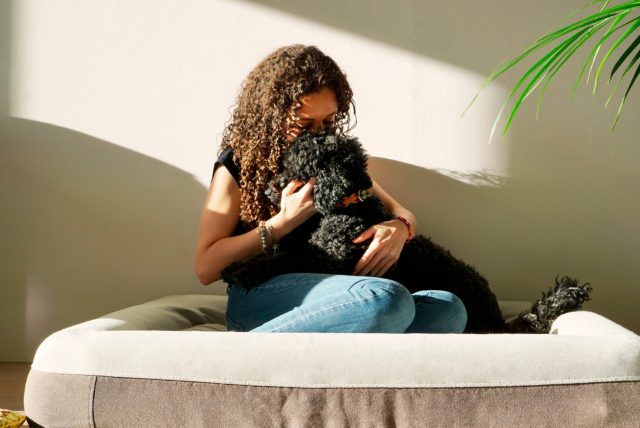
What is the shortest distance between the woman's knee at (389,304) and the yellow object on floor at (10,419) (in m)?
0.70

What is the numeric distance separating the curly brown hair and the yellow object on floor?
669 mm

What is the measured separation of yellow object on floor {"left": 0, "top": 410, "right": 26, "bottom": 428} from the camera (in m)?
1.33

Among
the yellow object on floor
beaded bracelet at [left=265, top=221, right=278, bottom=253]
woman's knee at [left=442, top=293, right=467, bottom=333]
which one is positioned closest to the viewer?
the yellow object on floor

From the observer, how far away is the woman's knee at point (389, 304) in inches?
54.6

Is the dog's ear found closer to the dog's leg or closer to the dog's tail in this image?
the dog's leg

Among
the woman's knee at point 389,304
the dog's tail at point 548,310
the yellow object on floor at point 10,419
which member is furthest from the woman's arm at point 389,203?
the yellow object on floor at point 10,419

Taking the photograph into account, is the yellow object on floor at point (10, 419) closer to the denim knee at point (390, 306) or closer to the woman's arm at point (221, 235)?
the woman's arm at point (221, 235)

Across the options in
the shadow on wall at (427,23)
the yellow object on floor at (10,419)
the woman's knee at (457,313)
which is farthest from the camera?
the shadow on wall at (427,23)

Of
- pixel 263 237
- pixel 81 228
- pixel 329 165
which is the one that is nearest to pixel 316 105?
pixel 329 165

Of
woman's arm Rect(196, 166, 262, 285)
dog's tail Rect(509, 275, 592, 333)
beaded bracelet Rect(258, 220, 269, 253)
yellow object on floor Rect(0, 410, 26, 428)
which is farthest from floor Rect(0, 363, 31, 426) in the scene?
dog's tail Rect(509, 275, 592, 333)

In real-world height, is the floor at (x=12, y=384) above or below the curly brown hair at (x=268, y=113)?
below

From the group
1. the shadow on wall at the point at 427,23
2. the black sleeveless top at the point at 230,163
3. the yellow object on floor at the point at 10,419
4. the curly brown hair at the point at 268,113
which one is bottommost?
the yellow object on floor at the point at 10,419

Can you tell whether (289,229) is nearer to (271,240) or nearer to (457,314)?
(271,240)

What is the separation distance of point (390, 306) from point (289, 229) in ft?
1.18
